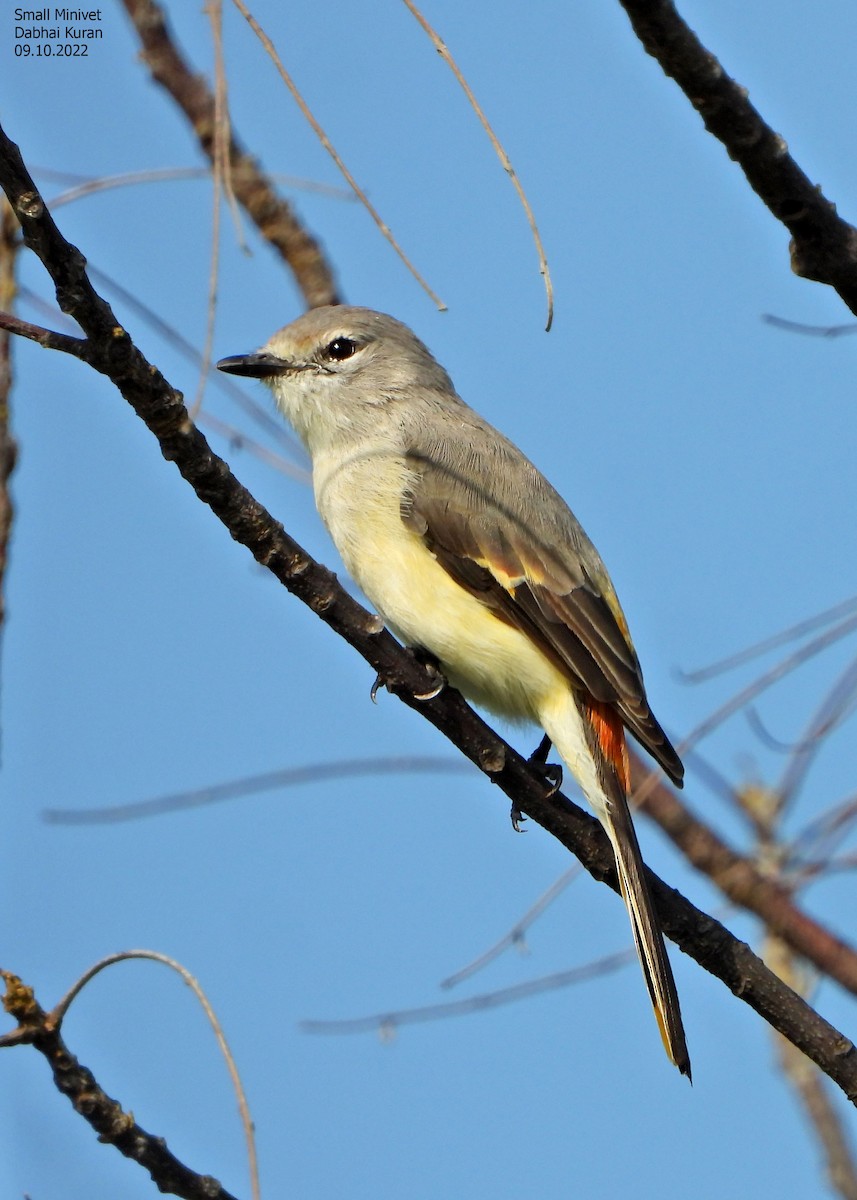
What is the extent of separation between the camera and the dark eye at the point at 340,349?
6.32m

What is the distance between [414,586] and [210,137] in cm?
275

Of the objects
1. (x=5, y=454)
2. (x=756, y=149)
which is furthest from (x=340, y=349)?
(x=756, y=149)

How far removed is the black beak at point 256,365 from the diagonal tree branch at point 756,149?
119 inches

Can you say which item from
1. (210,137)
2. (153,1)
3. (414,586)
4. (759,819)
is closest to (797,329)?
(414,586)

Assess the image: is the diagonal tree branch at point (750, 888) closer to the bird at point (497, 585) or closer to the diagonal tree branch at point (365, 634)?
the bird at point (497, 585)

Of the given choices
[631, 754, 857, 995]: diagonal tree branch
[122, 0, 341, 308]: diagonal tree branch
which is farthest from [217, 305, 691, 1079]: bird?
[122, 0, 341, 308]: diagonal tree branch

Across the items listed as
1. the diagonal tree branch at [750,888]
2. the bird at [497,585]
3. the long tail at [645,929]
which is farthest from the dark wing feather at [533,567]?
the diagonal tree branch at [750,888]

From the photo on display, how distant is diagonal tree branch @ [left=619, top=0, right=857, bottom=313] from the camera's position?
3.10 m

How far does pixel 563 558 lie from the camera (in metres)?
5.38

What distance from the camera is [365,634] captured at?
389 cm

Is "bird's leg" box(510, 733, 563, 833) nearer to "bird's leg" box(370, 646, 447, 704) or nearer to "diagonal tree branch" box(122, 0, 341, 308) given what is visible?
"bird's leg" box(370, 646, 447, 704)

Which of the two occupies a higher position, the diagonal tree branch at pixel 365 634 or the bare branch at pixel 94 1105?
the diagonal tree branch at pixel 365 634

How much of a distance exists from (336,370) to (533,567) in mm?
1531

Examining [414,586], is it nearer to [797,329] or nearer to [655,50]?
[797,329]
